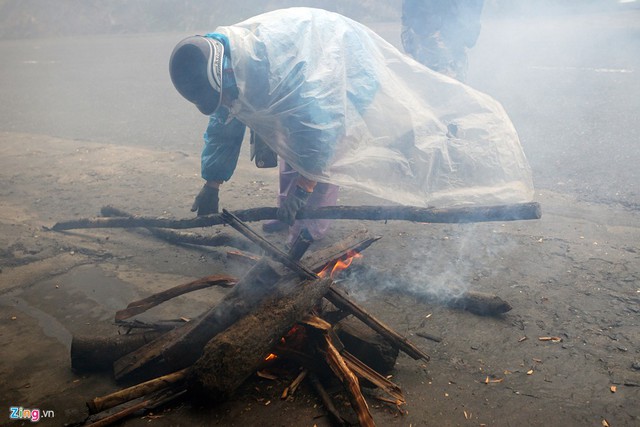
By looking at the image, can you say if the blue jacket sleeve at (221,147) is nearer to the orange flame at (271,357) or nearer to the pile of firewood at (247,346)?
the pile of firewood at (247,346)

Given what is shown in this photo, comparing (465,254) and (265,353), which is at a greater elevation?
(265,353)

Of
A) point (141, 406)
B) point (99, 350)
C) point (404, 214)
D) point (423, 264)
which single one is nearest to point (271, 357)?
point (141, 406)

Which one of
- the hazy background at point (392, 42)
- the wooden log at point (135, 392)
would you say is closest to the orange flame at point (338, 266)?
the wooden log at point (135, 392)

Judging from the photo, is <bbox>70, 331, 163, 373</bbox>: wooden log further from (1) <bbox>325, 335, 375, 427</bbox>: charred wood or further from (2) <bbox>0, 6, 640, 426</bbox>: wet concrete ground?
(1) <bbox>325, 335, 375, 427</bbox>: charred wood

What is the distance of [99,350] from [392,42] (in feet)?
34.0

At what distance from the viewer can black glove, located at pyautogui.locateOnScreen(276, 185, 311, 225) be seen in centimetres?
359

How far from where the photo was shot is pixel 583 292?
3.60 metres

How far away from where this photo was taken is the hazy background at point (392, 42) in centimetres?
654

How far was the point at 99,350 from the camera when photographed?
296cm

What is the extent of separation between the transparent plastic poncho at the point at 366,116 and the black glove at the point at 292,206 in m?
0.22

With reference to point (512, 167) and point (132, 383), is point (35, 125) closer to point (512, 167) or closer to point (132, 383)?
point (132, 383)

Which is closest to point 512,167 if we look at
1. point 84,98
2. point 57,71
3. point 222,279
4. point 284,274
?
point 284,274

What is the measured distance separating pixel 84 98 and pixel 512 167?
908 centimetres

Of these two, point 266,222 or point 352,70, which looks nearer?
point 352,70
